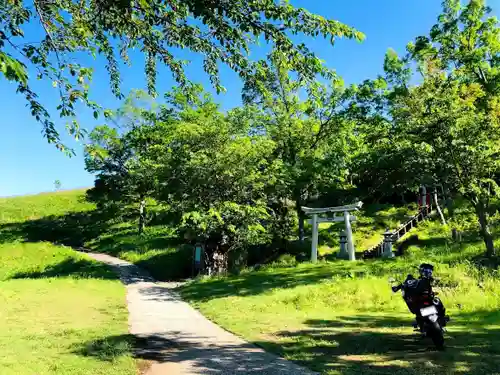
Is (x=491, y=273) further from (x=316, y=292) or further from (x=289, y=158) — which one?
(x=289, y=158)

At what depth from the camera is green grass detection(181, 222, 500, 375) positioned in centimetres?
712

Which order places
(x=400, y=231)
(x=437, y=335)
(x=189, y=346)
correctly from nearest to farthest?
(x=437, y=335) < (x=189, y=346) < (x=400, y=231)

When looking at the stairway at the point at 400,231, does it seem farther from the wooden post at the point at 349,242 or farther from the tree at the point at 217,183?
the tree at the point at 217,183

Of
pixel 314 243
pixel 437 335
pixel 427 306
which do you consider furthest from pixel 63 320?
pixel 314 243

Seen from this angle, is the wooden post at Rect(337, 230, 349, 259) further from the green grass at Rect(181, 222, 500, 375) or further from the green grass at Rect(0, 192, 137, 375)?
the green grass at Rect(0, 192, 137, 375)

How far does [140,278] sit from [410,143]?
Result: 1491 cm

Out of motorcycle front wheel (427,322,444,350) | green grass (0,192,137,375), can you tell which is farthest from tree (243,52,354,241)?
motorcycle front wheel (427,322,444,350)

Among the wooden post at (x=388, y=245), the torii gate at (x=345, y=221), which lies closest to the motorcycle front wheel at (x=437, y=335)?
the torii gate at (x=345, y=221)

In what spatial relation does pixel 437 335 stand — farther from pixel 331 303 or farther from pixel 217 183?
pixel 217 183

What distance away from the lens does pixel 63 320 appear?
37.0 feet

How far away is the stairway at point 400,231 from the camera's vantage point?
86.8ft

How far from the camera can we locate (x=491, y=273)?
14875 millimetres

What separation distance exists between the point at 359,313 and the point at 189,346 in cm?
584

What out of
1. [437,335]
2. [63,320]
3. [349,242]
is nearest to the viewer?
[437,335]
